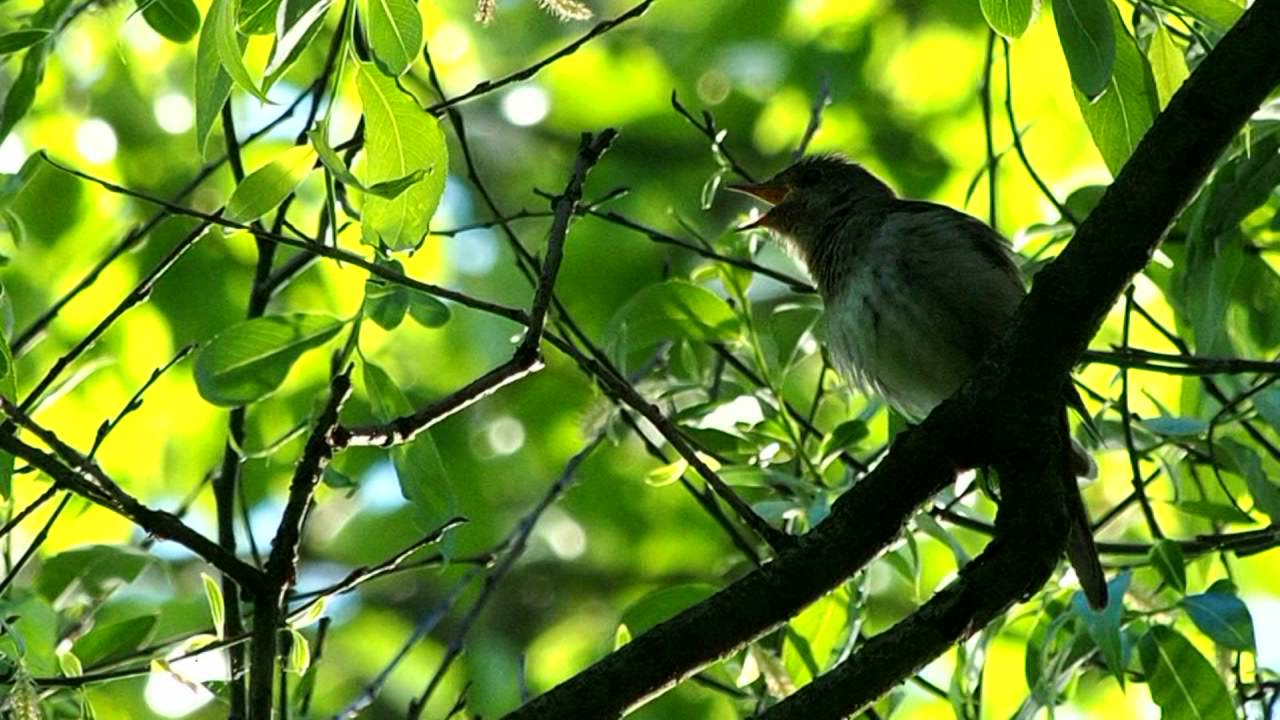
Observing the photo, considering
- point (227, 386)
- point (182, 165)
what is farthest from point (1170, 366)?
point (182, 165)

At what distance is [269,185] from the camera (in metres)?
2.70

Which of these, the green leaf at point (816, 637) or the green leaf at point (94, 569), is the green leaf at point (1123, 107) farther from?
the green leaf at point (94, 569)

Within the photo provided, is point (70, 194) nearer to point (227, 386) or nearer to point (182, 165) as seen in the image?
point (182, 165)

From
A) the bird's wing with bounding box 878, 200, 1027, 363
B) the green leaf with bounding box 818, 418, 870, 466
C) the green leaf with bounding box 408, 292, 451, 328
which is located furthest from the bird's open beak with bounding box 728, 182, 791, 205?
the green leaf with bounding box 408, 292, 451, 328

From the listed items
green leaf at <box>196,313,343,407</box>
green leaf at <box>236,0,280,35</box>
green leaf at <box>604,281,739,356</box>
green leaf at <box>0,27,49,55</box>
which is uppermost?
green leaf at <box>0,27,49,55</box>

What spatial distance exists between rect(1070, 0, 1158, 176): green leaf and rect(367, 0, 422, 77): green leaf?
108cm

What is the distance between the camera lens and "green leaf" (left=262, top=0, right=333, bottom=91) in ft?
7.84

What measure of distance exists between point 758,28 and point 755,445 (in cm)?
297

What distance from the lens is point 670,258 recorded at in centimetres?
647

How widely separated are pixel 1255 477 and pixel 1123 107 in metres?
1.19

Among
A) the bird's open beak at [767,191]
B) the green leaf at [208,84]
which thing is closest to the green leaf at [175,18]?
the green leaf at [208,84]

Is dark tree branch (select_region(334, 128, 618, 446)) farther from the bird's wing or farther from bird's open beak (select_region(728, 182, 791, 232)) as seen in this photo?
bird's open beak (select_region(728, 182, 791, 232))

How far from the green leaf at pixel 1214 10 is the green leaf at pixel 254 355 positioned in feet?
5.08

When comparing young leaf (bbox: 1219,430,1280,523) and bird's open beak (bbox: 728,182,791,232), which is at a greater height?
bird's open beak (bbox: 728,182,791,232)
